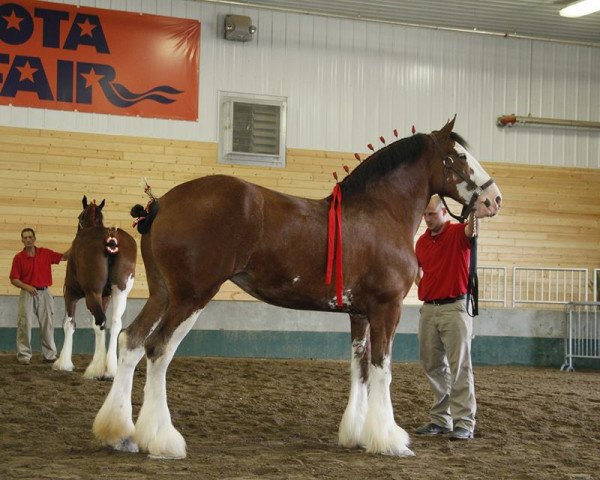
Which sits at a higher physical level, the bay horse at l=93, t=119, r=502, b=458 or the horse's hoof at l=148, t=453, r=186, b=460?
the bay horse at l=93, t=119, r=502, b=458

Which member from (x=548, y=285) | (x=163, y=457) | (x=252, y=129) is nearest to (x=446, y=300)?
(x=163, y=457)

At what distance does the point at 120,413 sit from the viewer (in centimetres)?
534

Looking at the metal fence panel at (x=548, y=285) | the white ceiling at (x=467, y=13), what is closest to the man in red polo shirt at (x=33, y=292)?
the white ceiling at (x=467, y=13)

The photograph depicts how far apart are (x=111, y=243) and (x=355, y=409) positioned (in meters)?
4.87

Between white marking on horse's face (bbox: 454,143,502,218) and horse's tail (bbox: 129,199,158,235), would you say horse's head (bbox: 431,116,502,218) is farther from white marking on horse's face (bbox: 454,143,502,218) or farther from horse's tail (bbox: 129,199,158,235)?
horse's tail (bbox: 129,199,158,235)

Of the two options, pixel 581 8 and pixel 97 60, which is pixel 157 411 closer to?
pixel 97 60

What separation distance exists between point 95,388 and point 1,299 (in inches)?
219

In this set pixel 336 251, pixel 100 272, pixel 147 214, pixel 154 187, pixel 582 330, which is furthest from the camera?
pixel 582 330

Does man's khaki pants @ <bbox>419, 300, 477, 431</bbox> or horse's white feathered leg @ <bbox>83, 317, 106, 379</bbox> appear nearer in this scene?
man's khaki pants @ <bbox>419, 300, 477, 431</bbox>

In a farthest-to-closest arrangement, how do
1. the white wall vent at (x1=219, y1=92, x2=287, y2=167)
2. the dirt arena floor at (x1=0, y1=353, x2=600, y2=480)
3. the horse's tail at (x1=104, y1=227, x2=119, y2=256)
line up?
the white wall vent at (x1=219, y1=92, x2=287, y2=167) → the horse's tail at (x1=104, y1=227, x2=119, y2=256) → the dirt arena floor at (x1=0, y1=353, x2=600, y2=480)

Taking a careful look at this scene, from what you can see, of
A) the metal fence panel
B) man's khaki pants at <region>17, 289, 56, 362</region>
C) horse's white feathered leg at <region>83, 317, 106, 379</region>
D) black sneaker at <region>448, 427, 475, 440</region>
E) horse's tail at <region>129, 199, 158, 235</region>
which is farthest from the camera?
the metal fence panel

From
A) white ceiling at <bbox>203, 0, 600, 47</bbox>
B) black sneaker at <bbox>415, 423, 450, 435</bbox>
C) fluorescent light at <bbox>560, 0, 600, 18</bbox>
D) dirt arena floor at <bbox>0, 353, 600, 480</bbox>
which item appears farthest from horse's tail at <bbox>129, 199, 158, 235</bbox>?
fluorescent light at <bbox>560, 0, 600, 18</bbox>

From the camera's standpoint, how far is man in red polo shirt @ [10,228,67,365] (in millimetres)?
11820

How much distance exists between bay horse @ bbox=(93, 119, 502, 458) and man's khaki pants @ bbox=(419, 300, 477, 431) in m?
0.84
